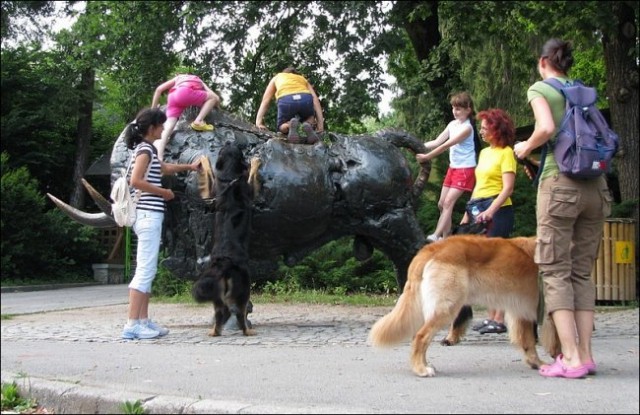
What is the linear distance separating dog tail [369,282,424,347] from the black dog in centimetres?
217

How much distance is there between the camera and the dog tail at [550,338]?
558 centimetres

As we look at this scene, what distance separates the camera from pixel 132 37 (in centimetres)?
1489

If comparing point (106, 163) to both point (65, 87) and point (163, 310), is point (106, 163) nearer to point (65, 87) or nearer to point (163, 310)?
point (65, 87)

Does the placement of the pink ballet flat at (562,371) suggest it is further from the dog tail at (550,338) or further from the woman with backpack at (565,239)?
the dog tail at (550,338)

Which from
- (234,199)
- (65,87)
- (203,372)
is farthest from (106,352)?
(65,87)

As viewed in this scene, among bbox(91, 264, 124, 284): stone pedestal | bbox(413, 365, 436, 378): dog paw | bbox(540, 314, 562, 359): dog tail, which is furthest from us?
bbox(91, 264, 124, 284): stone pedestal

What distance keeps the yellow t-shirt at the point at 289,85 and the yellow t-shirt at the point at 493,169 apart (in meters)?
2.65

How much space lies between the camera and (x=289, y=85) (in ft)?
29.5

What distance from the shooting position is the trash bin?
36.7 ft

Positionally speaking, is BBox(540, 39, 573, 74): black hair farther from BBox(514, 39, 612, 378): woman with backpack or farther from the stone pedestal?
the stone pedestal

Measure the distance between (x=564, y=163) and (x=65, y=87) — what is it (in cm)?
1479

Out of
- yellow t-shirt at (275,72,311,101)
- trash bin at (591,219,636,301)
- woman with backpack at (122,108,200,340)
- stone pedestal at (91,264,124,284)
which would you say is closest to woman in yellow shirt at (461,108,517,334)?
yellow t-shirt at (275,72,311,101)

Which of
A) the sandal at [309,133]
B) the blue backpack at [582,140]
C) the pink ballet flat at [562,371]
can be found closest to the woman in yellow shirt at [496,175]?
the blue backpack at [582,140]


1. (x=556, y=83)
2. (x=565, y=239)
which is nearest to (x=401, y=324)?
(x=565, y=239)
